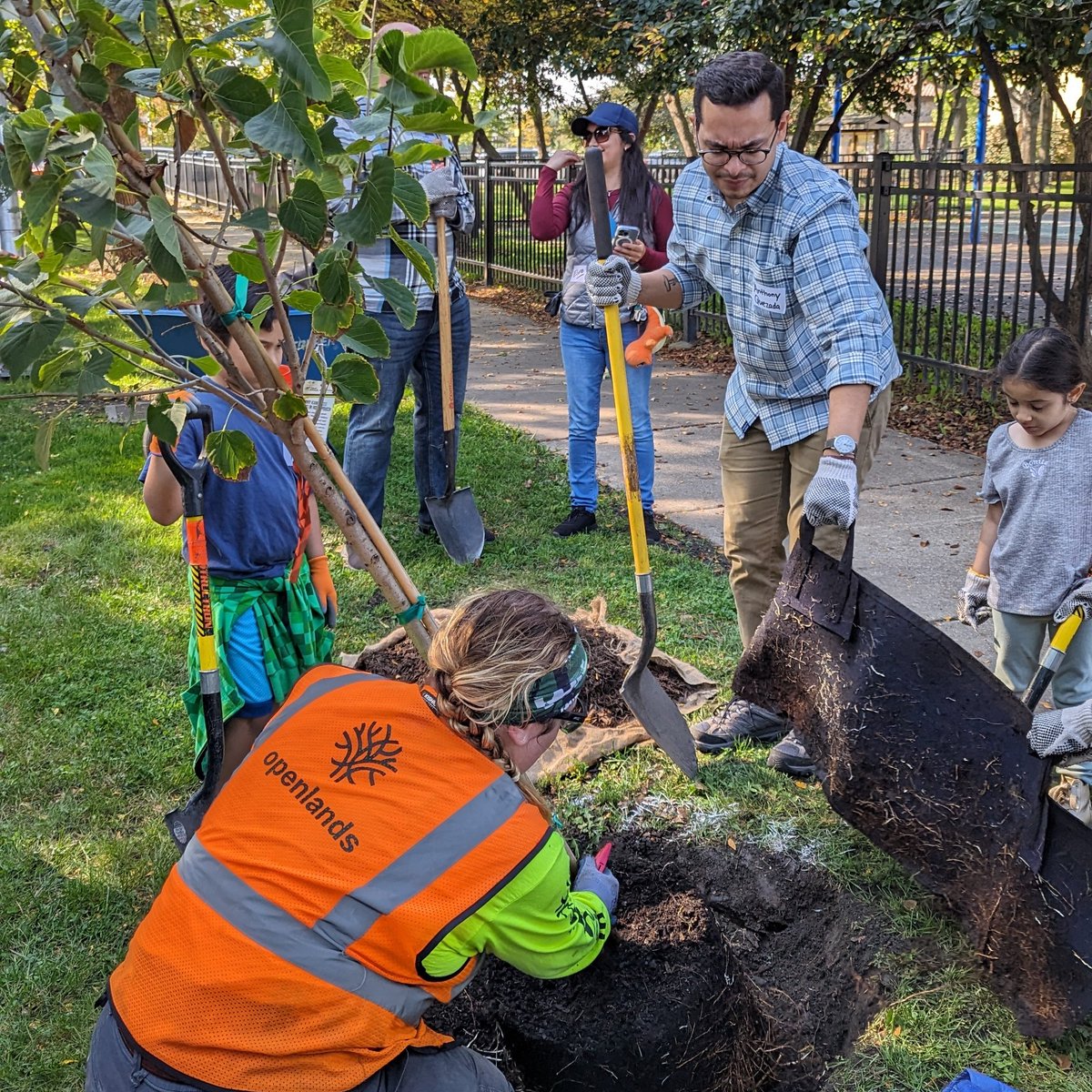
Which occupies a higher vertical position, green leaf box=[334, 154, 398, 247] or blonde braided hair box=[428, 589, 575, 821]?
green leaf box=[334, 154, 398, 247]

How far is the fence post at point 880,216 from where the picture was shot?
8.36 m

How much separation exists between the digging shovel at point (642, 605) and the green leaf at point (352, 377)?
125 cm

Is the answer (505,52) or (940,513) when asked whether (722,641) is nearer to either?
(940,513)

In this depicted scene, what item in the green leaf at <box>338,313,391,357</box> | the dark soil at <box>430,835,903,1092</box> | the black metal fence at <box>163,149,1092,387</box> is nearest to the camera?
the green leaf at <box>338,313,391,357</box>

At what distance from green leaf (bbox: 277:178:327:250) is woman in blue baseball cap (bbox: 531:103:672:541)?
349 centimetres

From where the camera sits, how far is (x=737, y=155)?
311 centimetres

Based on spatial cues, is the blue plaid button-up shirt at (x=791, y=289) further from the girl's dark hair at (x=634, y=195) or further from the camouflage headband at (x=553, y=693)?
the girl's dark hair at (x=634, y=195)

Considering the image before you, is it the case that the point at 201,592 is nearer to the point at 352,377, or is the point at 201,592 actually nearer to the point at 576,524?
the point at 352,377

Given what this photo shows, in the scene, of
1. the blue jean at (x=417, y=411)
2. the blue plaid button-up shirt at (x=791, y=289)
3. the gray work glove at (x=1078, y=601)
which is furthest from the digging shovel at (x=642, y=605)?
the blue jean at (x=417, y=411)

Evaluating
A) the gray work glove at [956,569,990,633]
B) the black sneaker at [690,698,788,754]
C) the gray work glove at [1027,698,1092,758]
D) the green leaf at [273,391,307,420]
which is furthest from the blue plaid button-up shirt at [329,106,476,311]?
the gray work glove at [1027,698,1092,758]

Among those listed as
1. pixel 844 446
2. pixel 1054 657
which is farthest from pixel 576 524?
pixel 1054 657

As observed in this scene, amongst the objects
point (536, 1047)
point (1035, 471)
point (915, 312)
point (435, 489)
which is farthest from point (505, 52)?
point (536, 1047)

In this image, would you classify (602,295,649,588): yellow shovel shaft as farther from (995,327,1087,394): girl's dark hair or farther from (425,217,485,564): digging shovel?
(425,217,485,564): digging shovel

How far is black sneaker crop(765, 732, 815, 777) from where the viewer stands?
3482 mm
